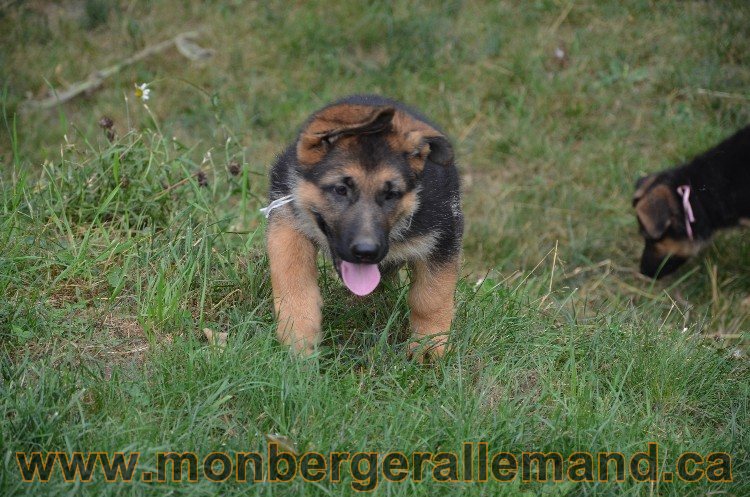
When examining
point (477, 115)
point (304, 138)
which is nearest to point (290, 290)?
point (304, 138)

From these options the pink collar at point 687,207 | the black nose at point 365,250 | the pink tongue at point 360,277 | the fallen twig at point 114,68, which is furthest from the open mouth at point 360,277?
the fallen twig at point 114,68

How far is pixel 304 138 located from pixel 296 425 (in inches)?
51.3

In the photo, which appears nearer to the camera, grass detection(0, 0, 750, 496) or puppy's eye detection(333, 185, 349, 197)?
grass detection(0, 0, 750, 496)

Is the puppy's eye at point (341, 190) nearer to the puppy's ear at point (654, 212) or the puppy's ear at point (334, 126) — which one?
the puppy's ear at point (334, 126)

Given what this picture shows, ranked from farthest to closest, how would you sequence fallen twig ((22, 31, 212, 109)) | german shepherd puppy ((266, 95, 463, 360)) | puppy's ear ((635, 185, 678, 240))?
fallen twig ((22, 31, 212, 109)) < puppy's ear ((635, 185, 678, 240)) < german shepherd puppy ((266, 95, 463, 360))

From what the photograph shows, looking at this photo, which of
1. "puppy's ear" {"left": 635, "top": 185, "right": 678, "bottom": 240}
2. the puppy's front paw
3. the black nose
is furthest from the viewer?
"puppy's ear" {"left": 635, "top": 185, "right": 678, "bottom": 240}

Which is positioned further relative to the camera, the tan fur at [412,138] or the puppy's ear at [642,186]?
the puppy's ear at [642,186]

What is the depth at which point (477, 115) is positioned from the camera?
8.26m

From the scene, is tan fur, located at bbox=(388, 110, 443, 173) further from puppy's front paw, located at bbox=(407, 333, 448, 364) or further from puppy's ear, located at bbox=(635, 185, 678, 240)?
puppy's ear, located at bbox=(635, 185, 678, 240)

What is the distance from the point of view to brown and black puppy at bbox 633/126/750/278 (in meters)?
7.31

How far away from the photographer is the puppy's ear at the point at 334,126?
375cm

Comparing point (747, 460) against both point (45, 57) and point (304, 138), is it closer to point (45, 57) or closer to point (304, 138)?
point (304, 138)

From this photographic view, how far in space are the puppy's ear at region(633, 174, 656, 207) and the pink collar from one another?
0.26 m

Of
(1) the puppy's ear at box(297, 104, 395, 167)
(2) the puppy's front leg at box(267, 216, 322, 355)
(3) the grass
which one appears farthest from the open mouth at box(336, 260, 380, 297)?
(1) the puppy's ear at box(297, 104, 395, 167)
